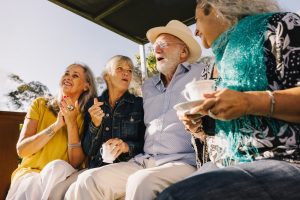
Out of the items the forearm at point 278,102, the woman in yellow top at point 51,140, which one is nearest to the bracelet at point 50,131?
the woman in yellow top at point 51,140

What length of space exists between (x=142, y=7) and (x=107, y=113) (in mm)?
1392

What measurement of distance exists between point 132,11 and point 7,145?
1988 millimetres

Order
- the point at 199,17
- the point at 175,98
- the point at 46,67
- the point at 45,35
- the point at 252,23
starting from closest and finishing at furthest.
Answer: the point at 252,23, the point at 199,17, the point at 175,98, the point at 45,35, the point at 46,67

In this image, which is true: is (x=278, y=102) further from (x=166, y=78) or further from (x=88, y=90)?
Answer: (x=88, y=90)

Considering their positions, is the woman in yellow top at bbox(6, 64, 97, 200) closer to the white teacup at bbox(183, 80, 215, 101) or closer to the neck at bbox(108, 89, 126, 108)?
the neck at bbox(108, 89, 126, 108)

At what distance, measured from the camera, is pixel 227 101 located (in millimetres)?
1134

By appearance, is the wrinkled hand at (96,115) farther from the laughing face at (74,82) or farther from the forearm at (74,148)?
the laughing face at (74,82)

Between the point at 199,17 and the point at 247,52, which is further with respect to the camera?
the point at 199,17

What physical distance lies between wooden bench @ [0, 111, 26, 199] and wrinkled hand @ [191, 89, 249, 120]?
8.24 feet

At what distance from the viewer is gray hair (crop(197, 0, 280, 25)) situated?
5.27 ft

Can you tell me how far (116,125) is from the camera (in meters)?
2.74

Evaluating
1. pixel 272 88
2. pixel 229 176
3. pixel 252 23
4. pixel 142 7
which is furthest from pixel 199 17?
pixel 142 7

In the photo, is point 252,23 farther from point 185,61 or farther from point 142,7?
point 142,7

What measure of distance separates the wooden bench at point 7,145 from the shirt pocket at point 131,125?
122 cm
